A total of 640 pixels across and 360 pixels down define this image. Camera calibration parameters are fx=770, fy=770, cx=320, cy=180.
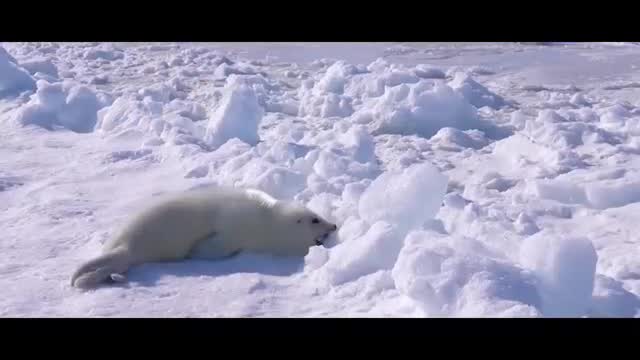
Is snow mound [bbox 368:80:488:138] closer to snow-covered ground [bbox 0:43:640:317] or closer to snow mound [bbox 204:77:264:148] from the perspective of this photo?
snow-covered ground [bbox 0:43:640:317]

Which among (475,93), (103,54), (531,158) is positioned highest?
(103,54)

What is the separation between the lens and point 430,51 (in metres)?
11.1

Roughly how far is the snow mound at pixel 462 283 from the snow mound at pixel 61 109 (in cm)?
416

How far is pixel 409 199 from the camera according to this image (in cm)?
328

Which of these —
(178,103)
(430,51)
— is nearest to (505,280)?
(178,103)

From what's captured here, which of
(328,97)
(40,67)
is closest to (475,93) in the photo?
(328,97)

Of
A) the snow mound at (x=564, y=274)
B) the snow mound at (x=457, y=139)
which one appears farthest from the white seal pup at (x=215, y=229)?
the snow mound at (x=457, y=139)

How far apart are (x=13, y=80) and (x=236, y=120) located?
311cm

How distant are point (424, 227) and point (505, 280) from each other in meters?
0.78

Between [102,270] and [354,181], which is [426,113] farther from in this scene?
[102,270]

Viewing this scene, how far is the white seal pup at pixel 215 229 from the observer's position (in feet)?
10.6

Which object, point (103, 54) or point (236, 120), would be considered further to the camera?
point (103, 54)

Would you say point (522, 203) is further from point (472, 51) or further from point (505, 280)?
point (472, 51)

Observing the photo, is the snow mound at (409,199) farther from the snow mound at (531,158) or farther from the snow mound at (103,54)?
the snow mound at (103,54)
